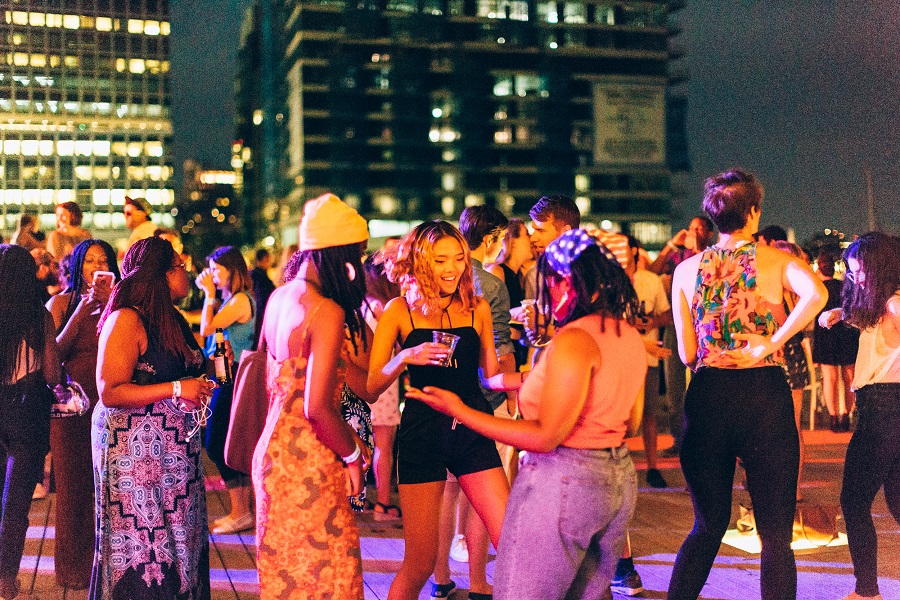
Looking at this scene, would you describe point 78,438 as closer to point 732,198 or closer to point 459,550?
point 459,550

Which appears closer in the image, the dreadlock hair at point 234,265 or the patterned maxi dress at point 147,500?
the patterned maxi dress at point 147,500

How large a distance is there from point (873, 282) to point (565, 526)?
297 cm

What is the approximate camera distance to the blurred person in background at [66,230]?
944cm

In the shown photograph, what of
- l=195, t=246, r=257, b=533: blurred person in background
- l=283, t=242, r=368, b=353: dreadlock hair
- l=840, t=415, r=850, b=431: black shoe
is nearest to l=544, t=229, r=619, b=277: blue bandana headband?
l=283, t=242, r=368, b=353: dreadlock hair

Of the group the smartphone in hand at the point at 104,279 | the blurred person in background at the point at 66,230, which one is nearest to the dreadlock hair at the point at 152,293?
the smartphone in hand at the point at 104,279

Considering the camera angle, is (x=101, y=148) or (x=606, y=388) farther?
(x=101, y=148)

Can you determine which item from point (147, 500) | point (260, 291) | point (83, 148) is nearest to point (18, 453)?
point (147, 500)

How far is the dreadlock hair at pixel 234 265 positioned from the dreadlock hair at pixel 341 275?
13.3 feet

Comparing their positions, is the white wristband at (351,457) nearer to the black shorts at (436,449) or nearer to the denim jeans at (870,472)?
the black shorts at (436,449)

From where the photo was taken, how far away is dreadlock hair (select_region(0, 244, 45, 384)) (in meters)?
5.14

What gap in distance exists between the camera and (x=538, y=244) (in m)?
5.48

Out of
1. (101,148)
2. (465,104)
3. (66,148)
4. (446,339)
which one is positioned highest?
(465,104)

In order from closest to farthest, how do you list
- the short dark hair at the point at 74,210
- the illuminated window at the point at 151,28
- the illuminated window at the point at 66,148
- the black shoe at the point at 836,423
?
1. the short dark hair at the point at 74,210
2. the black shoe at the point at 836,423
3. the illuminated window at the point at 151,28
4. the illuminated window at the point at 66,148

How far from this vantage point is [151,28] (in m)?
106
